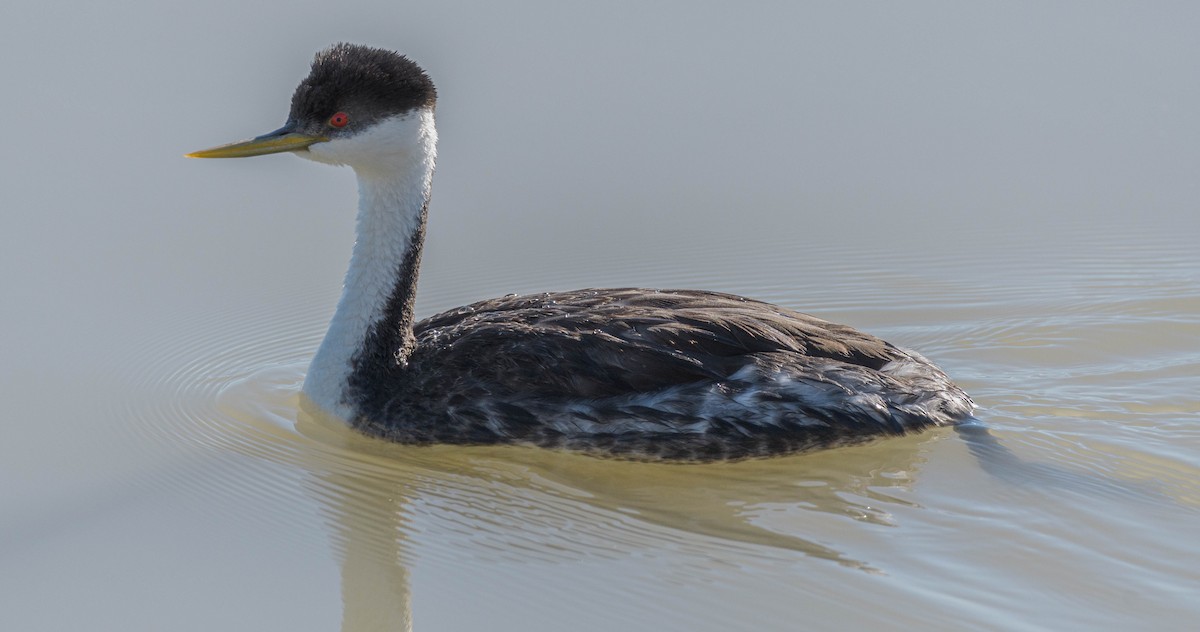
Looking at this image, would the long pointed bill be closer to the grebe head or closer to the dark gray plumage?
the grebe head

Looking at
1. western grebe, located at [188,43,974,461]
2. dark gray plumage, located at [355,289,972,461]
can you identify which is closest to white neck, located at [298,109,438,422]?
western grebe, located at [188,43,974,461]

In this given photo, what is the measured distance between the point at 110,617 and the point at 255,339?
11.6ft

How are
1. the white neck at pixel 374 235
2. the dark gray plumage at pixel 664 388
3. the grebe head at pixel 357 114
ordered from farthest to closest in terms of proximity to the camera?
the white neck at pixel 374 235 < the grebe head at pixel 357 114 < the dark gray plumage at pixel 664 388

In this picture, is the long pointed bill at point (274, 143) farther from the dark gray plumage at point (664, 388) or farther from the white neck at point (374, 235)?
the dark gray plumage at point (664, 388)

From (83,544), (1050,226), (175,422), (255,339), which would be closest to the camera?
(83,544)

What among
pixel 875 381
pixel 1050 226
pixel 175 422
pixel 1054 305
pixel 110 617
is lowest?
pixel 110 617

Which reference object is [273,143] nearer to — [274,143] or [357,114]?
[274,143]

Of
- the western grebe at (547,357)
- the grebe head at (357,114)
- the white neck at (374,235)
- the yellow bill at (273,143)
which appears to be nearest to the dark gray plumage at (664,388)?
the western grebe at (547,357)

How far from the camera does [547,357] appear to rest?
8.17 metres

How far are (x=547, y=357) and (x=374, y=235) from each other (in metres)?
1.36

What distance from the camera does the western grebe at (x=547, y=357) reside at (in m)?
8.05

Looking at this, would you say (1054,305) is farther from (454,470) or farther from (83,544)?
(83,544)

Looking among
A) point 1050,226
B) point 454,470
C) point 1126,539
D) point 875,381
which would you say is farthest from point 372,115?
point 1050,226

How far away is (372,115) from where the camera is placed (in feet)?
28.0
